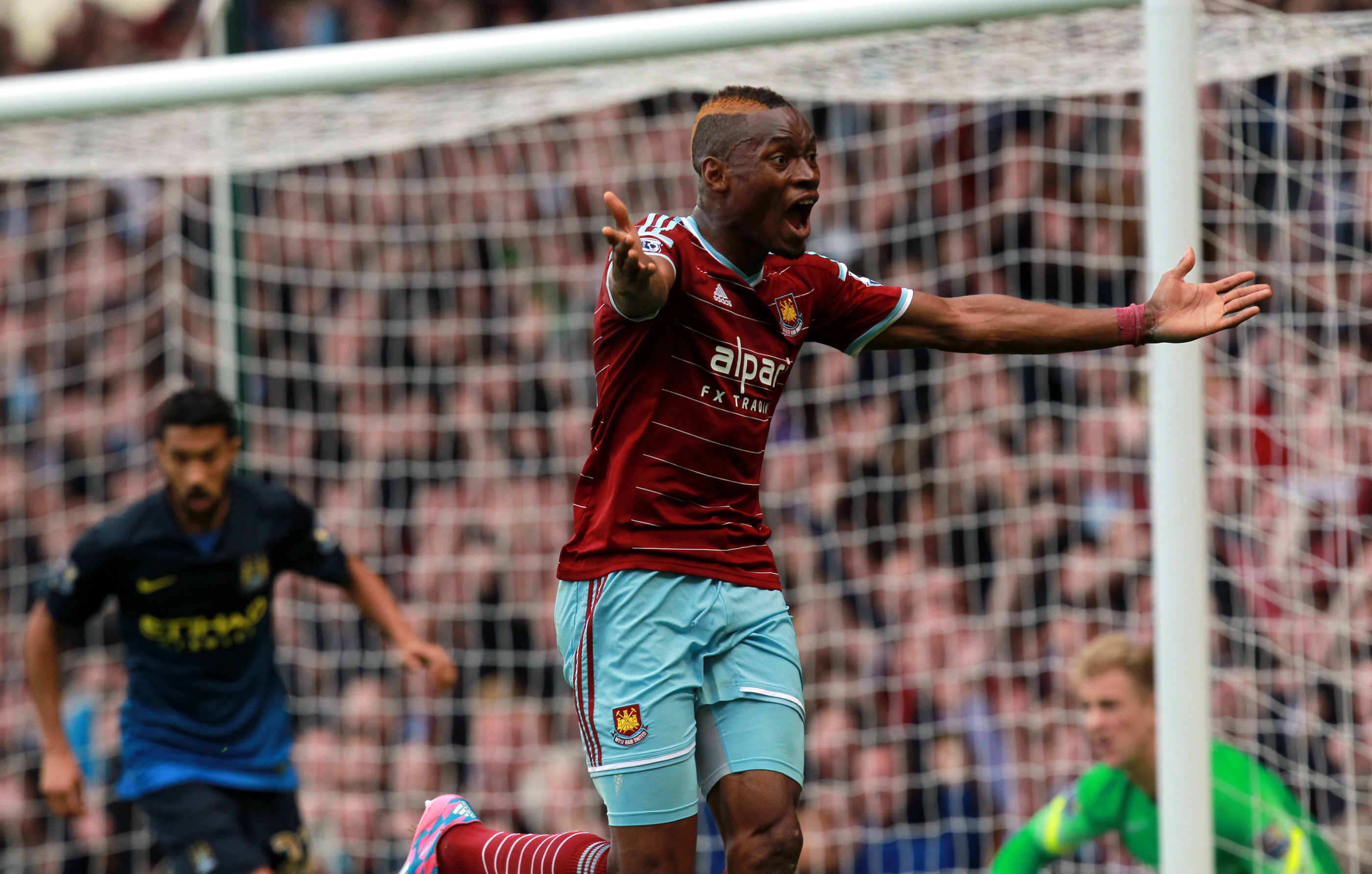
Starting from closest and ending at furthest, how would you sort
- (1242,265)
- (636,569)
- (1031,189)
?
(636,569) → (1242,265) → (1031,189)

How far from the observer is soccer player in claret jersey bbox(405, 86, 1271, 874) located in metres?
3.11

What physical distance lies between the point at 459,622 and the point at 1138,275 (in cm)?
363

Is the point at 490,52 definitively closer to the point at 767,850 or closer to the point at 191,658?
the point at 191,658

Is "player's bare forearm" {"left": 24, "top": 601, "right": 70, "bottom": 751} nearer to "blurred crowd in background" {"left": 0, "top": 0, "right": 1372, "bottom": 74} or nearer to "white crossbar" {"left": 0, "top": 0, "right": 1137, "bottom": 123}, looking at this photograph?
"white crossbar" {"left": 0, "top": 0, "right": 1137, "bottom": 123}

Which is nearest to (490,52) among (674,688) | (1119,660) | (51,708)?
(51,708)

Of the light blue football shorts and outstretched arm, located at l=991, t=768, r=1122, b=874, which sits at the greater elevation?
the light blue football shorts

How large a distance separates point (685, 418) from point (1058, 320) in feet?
2.94

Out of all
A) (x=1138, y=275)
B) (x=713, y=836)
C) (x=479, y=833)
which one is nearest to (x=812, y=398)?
(x=1138, y=275)

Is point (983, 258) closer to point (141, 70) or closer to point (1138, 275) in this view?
point (1138, 275)

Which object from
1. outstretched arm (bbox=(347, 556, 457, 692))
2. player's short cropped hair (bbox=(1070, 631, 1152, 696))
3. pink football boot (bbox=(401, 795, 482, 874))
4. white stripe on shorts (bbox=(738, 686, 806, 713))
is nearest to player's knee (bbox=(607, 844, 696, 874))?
white stripe on shorts (bbox=(738, 686, 806, 713))

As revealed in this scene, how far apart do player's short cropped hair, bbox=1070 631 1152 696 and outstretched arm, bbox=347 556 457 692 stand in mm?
2146

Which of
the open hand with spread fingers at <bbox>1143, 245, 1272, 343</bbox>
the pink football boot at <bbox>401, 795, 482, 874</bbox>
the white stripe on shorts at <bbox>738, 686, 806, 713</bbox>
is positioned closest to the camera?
the white stripe on shorts at <bbox>738, 686, 806, 713</bbox>

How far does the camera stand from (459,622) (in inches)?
306

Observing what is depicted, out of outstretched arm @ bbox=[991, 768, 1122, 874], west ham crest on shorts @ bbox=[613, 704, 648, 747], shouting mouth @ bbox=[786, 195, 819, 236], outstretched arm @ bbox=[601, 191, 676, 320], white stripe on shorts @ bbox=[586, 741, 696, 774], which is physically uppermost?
shouting mouth @ bbox=[786, 195, 819, 236]
